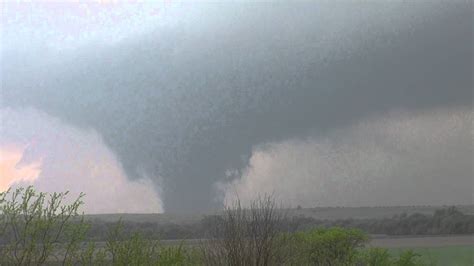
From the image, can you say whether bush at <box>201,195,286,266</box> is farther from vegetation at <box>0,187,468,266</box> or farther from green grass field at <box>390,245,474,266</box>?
green grass field at <box>390,245,474,266</box>

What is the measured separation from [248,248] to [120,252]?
3154 millimetres

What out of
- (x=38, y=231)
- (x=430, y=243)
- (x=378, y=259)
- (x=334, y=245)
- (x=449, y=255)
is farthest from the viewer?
(x=430, y=243)

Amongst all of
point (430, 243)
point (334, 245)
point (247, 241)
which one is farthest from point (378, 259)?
point (430, 243)

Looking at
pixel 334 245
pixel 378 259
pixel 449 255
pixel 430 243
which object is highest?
pixel 334 245

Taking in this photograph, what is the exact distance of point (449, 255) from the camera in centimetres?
5875

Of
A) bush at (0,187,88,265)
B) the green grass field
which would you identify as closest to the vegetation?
bush at (0,187,88,265)

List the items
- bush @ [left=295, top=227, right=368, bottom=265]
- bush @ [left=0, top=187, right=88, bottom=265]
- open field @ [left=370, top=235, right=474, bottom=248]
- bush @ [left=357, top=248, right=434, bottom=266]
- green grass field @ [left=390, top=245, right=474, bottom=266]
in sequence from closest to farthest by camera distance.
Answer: bush @ [left=0, top=187, right=88, bottom=265] < bush @ [left=295, top=227, right=368, bottom=265] < bush @ [left=357, top=248, right=434, bottom=266] < green grass field @ [left=390, top=245, right=474, bottom=266] < open field @ [left=370, top=235, right=474, bottom=248]

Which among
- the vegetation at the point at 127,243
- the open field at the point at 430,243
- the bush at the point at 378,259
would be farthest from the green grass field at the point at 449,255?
the vegetation at the point at 127,243

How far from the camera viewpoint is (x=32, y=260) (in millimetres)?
13914

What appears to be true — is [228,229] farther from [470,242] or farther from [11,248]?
[470,242]

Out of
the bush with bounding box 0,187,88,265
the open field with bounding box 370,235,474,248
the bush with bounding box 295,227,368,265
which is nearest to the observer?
the bush with bounding box 0,187,88,265

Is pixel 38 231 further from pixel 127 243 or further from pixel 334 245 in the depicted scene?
pixel 334 245

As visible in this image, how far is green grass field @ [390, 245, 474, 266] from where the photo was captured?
174ft

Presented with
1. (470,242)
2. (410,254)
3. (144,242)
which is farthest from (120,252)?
(470,242)
